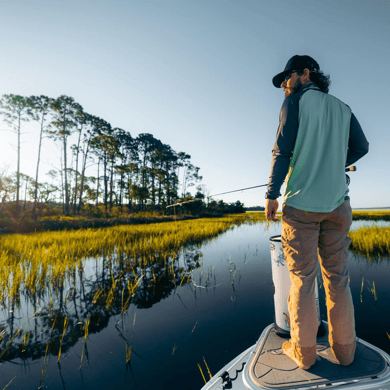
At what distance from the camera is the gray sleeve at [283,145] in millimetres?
1494

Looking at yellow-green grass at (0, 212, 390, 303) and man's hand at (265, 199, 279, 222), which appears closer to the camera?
man's hand at (265, 199, 279, 222)

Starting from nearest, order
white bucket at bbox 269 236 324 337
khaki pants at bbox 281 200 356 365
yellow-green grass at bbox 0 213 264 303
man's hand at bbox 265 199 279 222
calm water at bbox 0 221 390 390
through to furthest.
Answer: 1. khaki pants at bbox 281 200 356 365
2. man's hand at bbox 265 199 279 222
3. calm water at bbox 0 221 390 390
4. white bucket at bbox 269 236 324 337
5. yellow-green grass at bbox 0 213 264 303

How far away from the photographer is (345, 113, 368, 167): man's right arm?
1.65 meters

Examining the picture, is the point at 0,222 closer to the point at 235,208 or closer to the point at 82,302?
the point at 82,302

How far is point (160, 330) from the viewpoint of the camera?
2.41m

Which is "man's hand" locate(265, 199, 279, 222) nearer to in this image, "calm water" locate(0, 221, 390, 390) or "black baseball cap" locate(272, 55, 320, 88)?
"black baseball cap" locate(272, 55, 320, 88)

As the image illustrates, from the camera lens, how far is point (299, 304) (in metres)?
1.44

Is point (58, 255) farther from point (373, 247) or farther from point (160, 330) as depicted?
point (373, 247)

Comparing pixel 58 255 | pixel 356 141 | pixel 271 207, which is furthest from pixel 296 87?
pixel 58 255

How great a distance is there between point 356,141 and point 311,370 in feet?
6.08

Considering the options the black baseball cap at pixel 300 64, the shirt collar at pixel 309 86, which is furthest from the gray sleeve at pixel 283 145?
the black baseball cap at pixel 300 64

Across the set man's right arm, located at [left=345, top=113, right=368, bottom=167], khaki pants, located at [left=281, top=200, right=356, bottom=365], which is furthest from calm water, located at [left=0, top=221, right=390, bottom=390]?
man's right arm, located at [left=345, top=113, right=368, bottom=167]

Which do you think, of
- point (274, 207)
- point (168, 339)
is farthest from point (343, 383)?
point (168, 339)

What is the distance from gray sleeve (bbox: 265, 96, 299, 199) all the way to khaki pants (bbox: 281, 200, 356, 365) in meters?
0.23
